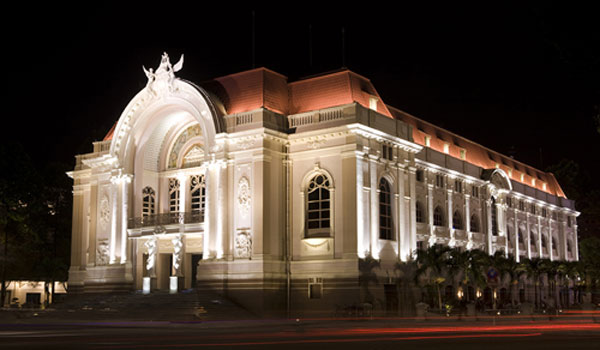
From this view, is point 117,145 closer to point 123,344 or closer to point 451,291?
point 451,291

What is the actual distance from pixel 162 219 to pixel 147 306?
27.4 ft

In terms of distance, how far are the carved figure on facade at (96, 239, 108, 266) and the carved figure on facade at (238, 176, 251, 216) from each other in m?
12.7

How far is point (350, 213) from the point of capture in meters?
44.4

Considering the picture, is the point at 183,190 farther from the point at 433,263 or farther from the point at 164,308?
the point at 433,263

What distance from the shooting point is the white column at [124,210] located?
5162 centimetres

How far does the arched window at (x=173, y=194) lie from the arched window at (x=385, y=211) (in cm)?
1535

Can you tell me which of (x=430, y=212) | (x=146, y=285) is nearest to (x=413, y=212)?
(x=430, y=212)

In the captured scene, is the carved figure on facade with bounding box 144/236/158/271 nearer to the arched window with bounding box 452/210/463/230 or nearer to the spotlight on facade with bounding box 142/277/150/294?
the spotlight on facade with bounding box 142/277/150/294

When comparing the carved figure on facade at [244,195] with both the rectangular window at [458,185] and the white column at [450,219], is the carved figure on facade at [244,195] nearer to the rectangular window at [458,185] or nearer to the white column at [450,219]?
the white column at [450,219]

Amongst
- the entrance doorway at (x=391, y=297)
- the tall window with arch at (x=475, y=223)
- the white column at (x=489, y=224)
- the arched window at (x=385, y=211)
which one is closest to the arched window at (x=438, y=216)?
the tall window with arch at (x=475, y=223)

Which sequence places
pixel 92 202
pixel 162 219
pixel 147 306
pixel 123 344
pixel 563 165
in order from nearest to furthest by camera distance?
pixel 123 344
pixel 147 306
pixel 162 219
pixel 92 202
pixel 563 165

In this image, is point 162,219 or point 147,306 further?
point 162,219

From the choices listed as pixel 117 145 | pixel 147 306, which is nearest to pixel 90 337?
pixel 147 306

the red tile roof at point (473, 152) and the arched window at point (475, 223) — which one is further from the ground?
the red tile roof at point (473, 152)
